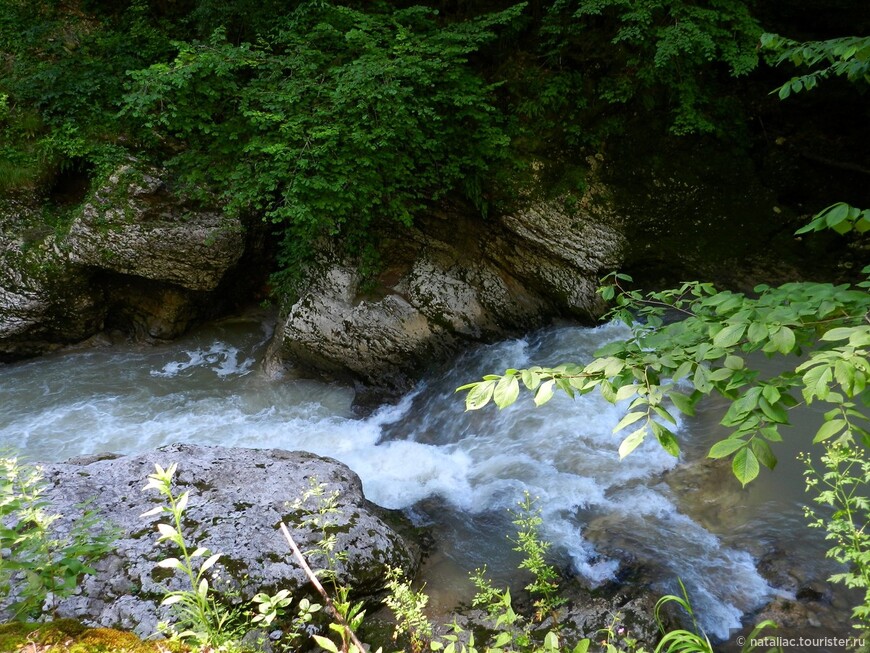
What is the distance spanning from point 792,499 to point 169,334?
8.33 meters

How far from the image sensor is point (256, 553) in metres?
3.71

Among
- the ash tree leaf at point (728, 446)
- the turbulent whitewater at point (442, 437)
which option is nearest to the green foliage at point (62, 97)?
the turbulent whitewater at point (442, 437)

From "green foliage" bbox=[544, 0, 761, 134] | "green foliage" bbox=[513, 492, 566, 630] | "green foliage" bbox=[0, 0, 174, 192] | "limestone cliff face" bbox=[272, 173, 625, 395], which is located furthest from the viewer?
"green foliage" bbox=[0, 0, 174, 192]

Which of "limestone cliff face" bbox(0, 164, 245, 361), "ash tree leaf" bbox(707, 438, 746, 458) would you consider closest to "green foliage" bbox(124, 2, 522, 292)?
"limestone cliff face" bbox(0, 164, 245, 361)

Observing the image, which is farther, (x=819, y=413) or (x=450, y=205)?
(x=450, y=205)

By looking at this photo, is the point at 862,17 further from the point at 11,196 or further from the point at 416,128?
the point at 11,196

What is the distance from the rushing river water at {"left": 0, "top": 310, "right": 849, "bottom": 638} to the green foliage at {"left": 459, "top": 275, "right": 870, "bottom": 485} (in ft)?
8.76

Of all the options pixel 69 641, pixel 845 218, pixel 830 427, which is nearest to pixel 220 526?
pixel 69 641

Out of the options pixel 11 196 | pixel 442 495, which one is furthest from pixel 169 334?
pixel 442 495

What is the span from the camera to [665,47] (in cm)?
658

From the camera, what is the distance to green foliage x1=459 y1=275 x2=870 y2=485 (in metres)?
1.65

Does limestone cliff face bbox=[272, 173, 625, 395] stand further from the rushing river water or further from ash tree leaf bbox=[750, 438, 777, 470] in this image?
ash tree leaf bbox=[750, 438, 777, 470]

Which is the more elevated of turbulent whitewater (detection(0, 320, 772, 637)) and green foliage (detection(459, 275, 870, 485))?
green foliage (detection(459, 275, 870, 485))

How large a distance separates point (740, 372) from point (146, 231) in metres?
8.11
